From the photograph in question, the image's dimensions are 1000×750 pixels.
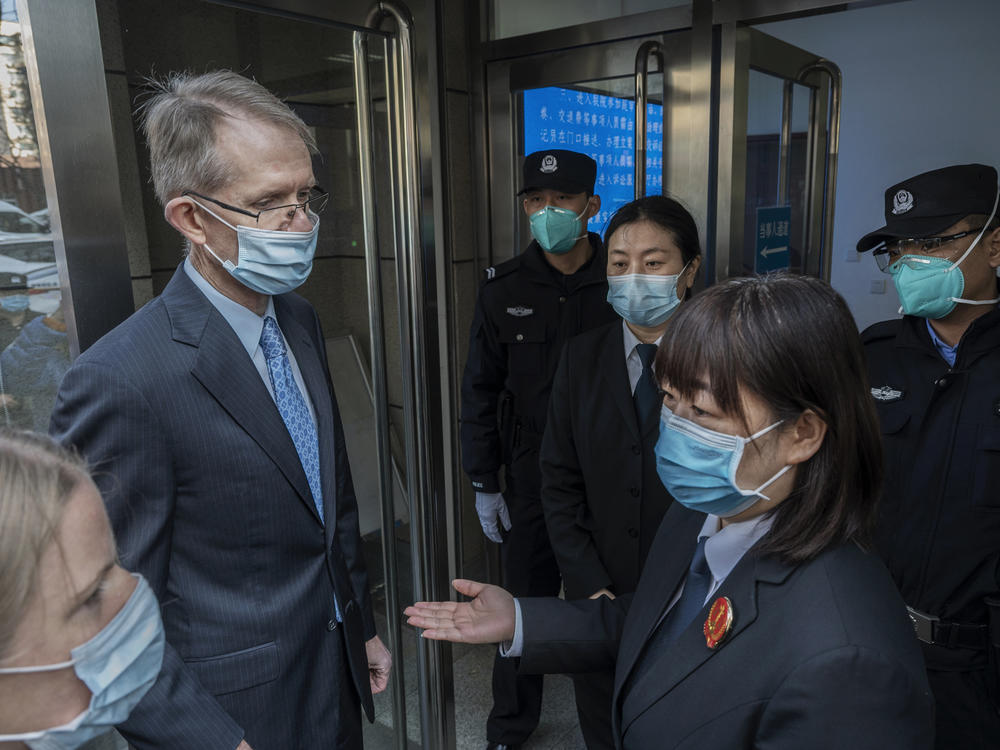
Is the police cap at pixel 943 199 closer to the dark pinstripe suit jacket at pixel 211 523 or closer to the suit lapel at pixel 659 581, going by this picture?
the suit lapel at pixel 659 581

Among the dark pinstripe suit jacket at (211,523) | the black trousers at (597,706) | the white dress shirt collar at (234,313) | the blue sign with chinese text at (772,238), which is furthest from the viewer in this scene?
the blue sign with chinese text at (772,238)

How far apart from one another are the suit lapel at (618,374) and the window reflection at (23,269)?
1212mm

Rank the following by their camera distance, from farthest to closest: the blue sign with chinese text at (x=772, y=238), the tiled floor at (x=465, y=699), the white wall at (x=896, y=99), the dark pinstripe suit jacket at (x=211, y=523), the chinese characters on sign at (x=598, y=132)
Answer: the white wall at (x=896, y=99) < the chinese characters on sign at (x=598, y=132) < the blue sign with chinese text at (x=772, y=238) < the tiled floor at (x=465, y=699) < the dark pinstripe suit jacket at (x=211, y=523)

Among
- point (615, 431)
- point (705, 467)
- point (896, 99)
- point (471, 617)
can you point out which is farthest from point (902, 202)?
point (896, 99)

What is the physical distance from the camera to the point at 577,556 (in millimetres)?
1974

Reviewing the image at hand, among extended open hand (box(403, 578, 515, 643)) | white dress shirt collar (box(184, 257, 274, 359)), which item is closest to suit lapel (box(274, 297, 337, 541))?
white dress shirt collar (box(184, 257, 274, 359))

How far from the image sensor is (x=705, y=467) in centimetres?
112

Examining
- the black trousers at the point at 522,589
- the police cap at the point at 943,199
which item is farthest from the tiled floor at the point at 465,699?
the police cap at the point at 943,199

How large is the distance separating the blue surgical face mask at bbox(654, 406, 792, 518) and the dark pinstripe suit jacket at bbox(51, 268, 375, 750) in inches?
24.7

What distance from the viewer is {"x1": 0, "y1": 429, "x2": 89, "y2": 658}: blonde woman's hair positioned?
2.38ft

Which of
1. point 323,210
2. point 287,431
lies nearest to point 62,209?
point 287,431

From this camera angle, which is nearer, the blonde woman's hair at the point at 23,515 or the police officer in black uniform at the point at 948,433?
the blonde woman's hair at the point at 23,515

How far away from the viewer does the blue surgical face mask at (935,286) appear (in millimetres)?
1900

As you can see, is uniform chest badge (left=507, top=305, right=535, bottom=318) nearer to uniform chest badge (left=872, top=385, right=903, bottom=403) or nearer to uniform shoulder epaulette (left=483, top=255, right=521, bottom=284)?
uniform shoulder epaulette (left=483, top=255, right=521, bottom=284)
